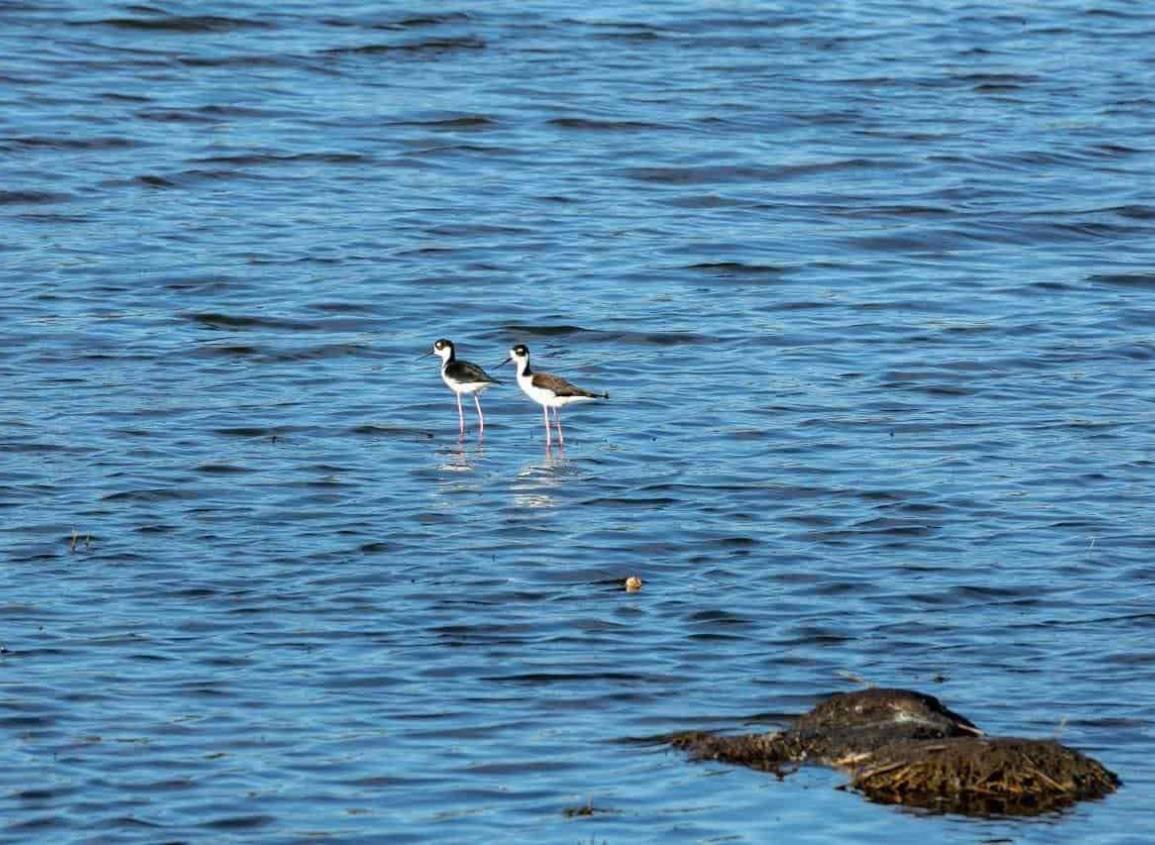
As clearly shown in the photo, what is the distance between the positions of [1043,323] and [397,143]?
10331mm

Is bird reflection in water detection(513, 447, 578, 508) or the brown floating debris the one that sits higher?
the brown floating debris

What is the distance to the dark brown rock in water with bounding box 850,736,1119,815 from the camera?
10.9m

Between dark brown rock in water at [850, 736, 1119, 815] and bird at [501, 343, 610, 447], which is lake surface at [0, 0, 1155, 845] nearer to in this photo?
dark brown rock in water at [850, 736, 1119, 815]

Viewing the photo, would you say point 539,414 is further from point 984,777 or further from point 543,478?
point 984,777

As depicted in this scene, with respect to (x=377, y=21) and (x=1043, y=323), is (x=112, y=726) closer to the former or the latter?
(x=1043, y=323)

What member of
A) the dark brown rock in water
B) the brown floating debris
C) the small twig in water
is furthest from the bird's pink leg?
the dark brown rock in water

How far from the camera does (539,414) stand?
67.8 feet

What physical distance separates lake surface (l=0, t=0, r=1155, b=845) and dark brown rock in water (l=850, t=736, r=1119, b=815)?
0.53 ft

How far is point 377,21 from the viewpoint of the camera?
36312 millimetres

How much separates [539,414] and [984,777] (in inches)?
397

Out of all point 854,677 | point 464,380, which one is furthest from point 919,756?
point 464,380

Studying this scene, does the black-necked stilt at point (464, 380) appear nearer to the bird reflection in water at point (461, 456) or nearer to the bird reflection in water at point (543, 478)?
the bird reflection in water at point (461, 456)

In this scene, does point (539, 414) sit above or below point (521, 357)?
below

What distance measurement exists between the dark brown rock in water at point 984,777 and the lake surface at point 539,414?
6.4 inches
